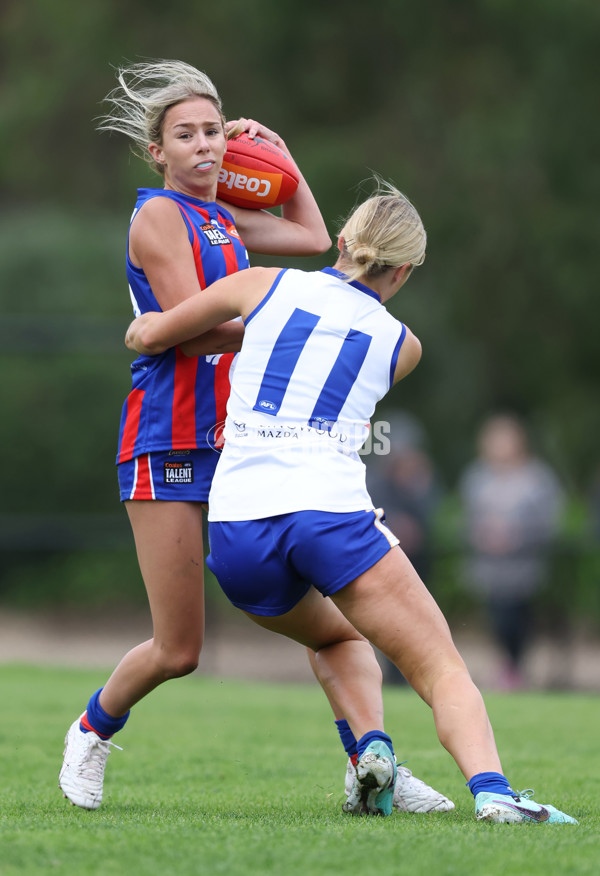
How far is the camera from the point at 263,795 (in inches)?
182

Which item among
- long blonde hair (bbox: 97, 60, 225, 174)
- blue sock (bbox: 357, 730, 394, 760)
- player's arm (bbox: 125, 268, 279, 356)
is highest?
long blonde hair (bbox: 97, 60, 225, 174)

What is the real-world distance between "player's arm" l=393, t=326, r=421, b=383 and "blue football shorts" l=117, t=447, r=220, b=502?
76 cm

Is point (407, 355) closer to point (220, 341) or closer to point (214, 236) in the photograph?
point (220, 341)

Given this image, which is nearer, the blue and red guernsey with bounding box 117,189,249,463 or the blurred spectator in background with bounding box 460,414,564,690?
the blue and red guernsey with bounding box 117,189,249,463

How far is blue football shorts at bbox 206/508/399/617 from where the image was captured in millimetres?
3703

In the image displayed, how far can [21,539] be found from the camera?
487 inches

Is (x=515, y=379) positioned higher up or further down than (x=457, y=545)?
higher up

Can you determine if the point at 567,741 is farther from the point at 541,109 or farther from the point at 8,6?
the point at 8,6

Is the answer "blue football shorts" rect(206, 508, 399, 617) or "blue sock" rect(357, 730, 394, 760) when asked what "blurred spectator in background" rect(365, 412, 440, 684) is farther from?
"blue football shorts" rect(206, 508, 399, 617)

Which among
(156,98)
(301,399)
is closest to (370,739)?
(301,399)

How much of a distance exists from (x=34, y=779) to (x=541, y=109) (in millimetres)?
10992

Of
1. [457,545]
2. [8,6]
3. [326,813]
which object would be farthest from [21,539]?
[8,6]

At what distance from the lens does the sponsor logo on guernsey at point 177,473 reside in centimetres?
430

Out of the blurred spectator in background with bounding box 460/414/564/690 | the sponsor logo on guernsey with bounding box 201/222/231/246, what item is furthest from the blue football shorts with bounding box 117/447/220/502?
the blurred spectator in background with bounding box 460/414/564/690
